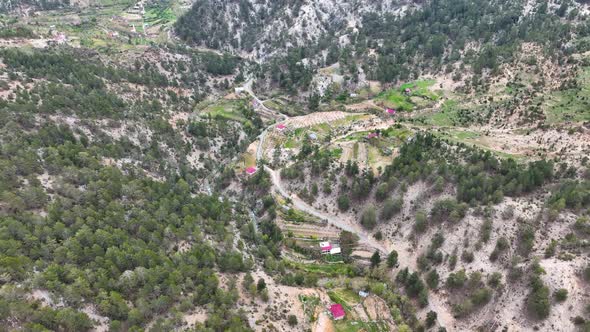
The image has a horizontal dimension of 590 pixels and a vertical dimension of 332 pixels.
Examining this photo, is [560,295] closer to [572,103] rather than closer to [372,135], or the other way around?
[372,135]

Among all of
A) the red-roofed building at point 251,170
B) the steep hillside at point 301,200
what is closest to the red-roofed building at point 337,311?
the steep hillside at point 301,200

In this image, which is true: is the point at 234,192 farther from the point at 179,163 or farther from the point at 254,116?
the point at 254,116

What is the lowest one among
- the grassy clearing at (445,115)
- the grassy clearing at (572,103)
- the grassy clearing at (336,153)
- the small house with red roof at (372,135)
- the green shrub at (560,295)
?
the green shrub at (560,295)

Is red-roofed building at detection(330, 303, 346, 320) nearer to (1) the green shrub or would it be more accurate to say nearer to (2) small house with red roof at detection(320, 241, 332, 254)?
(2) small house with red roof at detection(320, 241, 332, 254)

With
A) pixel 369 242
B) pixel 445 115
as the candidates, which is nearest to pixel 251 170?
pixel 369 242

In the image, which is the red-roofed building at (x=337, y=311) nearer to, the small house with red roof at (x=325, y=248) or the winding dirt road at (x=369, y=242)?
the winding dirt road at (x=369, y=242)

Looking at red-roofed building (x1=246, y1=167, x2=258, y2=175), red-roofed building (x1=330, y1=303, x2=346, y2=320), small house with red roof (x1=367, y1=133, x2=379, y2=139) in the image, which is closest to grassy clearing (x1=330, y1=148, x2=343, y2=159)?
small house with red roof (x1=367, y1=133, x2=379, y2=139)
